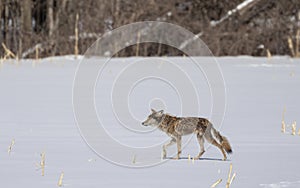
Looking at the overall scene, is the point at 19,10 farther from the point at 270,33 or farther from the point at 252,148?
the point at 252,148

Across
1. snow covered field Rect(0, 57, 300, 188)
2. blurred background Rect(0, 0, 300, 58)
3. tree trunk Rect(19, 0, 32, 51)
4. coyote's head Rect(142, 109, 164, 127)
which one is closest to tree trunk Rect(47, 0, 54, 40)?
blurred background Rect(0, 0, 300, 58)

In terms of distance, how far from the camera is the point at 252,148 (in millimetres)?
4215

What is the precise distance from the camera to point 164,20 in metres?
14.3

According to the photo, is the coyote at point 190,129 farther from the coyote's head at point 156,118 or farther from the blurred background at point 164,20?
the blurred background at point 164,20

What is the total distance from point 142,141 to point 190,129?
2.51 feet

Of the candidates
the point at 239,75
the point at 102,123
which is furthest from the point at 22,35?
the point at 102,123

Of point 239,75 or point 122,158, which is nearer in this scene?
point 122,158

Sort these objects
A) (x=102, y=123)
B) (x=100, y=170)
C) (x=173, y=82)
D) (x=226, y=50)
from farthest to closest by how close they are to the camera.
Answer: (x=226, y=50)
(x=173, y=82)
(x=102, y=123)
(x=100, y=170)

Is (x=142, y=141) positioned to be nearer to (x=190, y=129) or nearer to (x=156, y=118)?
(x=156, y=118)

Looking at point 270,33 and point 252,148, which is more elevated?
point 270,33

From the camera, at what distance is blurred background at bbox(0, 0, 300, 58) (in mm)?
13516

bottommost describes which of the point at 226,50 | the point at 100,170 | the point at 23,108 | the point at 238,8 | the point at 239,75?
the point at 100,170

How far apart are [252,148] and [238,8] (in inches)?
409

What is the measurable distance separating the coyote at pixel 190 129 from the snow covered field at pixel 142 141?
0.29 feet
